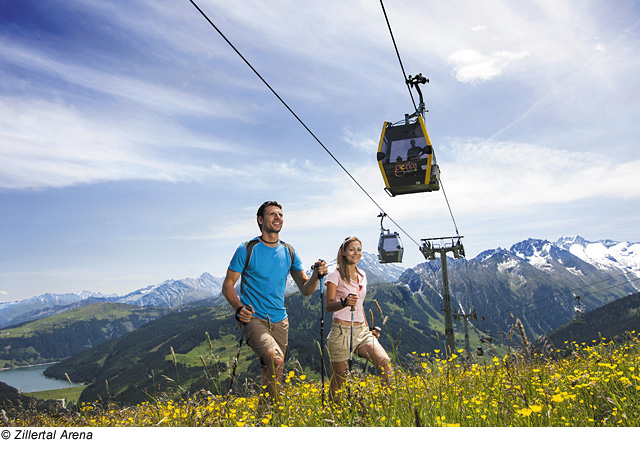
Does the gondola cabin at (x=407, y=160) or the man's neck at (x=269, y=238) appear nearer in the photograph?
the man's neck at (x=269, y=238)

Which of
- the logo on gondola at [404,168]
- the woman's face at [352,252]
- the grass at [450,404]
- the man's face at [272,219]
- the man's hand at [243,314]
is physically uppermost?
the logo on gondola at [404,168]

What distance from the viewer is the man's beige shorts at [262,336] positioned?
4.12 meters

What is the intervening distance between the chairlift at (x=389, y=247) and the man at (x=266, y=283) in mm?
19047

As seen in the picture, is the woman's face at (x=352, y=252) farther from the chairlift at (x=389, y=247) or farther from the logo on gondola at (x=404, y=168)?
the chairlift at (x=389, y=247)

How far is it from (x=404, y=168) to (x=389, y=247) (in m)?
12.6

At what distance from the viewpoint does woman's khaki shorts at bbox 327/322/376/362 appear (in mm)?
4750

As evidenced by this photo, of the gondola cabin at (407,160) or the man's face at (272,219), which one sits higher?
the gondola cabin at (407,160)

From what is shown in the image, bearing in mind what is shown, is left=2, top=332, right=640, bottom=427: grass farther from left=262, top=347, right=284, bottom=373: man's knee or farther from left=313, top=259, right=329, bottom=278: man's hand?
left=313, top=259, right=329, bottom=278: man's hand

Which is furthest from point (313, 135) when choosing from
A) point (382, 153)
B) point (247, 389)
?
point (382, 153)

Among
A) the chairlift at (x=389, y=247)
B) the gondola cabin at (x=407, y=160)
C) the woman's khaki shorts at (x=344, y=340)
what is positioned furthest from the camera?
the chairlift at (x=389, y=247)

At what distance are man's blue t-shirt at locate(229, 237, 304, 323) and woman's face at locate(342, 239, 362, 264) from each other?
939mm

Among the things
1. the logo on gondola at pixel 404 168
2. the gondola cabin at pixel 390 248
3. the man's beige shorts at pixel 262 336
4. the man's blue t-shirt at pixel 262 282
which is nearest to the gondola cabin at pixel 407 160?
the logo on gondola at pixel 404 168
